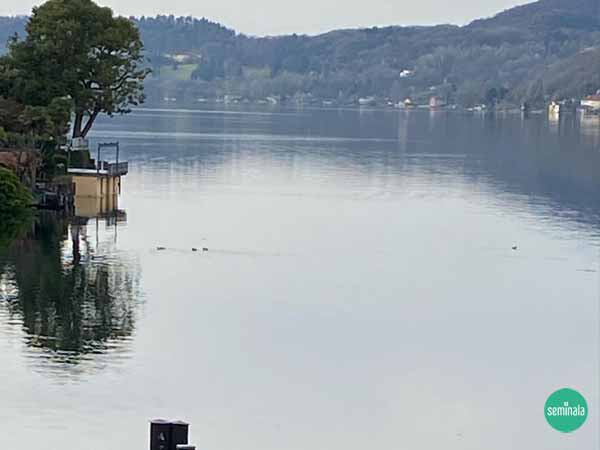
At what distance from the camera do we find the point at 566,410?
78.8ft

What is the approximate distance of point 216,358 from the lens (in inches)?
1054

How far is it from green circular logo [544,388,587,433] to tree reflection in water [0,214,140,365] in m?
7.71

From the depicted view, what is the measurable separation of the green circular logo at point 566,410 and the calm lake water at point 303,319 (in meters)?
0.20

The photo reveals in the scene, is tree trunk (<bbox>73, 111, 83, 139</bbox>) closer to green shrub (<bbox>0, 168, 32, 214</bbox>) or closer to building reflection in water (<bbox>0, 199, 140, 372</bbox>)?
building reflection in water (<bbox>0, 199, 140, 372</bbox>)

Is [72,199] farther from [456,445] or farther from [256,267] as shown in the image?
[456,445]

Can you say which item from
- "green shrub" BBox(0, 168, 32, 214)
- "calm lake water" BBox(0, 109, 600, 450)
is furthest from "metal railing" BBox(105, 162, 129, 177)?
"green shrub" BBox(0, 168, 32, 214)

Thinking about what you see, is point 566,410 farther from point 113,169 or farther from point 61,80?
point 61,80

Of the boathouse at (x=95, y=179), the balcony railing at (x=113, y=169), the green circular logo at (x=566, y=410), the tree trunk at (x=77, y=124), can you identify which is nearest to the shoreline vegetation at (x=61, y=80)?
the tree trunk at (x=77, y=124)

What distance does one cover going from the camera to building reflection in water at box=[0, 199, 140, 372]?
27.2 metres

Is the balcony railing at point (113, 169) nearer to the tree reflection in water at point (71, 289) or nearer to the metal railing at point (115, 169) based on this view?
the metal railing at point (115, 169)

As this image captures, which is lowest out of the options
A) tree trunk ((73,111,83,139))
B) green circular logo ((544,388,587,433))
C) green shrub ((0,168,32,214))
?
green circular logo ((544,388,587,433))

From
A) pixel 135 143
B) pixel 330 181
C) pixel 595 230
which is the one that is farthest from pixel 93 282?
pixel 135 143

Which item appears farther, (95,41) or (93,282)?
(95,41)

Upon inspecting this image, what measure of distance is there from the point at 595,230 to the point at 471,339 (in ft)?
67.9
